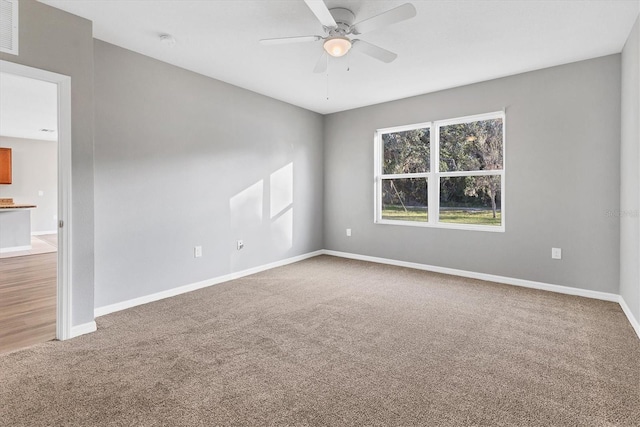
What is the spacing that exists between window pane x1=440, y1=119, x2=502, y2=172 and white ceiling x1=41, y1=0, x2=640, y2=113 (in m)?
0.61

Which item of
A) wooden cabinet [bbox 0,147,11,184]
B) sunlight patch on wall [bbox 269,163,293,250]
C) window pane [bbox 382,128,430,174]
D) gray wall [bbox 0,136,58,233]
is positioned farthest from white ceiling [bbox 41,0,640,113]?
gray wall [bbox 0,136,58,233]

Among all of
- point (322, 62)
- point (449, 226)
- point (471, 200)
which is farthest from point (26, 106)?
point (471, 200)

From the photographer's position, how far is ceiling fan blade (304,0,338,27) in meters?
1.98

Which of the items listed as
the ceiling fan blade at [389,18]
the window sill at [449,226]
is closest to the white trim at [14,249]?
the window sill at [449,226]

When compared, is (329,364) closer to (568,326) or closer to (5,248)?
(568,326)

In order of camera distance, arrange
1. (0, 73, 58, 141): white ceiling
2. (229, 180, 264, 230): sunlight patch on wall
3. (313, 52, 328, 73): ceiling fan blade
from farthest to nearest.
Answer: (229, 180, 264, 230): sunlight patch on wall < (0, 73, 58, 141): white ceiling < (313, 52, 328, 73): ceiling fan blade

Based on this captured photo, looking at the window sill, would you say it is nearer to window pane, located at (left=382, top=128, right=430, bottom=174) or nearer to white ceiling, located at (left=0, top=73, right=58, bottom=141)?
window pane, located at (left=382, top=128, right=430, bottom=174)

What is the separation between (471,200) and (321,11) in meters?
3.26

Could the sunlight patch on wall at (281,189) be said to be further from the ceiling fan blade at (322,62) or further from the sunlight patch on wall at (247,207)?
the ceiling fan blade at (322,62)

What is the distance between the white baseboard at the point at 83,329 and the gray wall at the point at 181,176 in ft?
1.29

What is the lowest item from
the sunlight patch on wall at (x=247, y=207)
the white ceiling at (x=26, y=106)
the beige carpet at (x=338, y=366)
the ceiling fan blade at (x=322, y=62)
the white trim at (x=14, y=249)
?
the beige carpet at (x=338, y=366)

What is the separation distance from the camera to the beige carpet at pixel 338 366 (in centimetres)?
166

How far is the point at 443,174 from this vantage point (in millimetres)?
4578

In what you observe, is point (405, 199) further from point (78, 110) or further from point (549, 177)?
point (78, 110)
